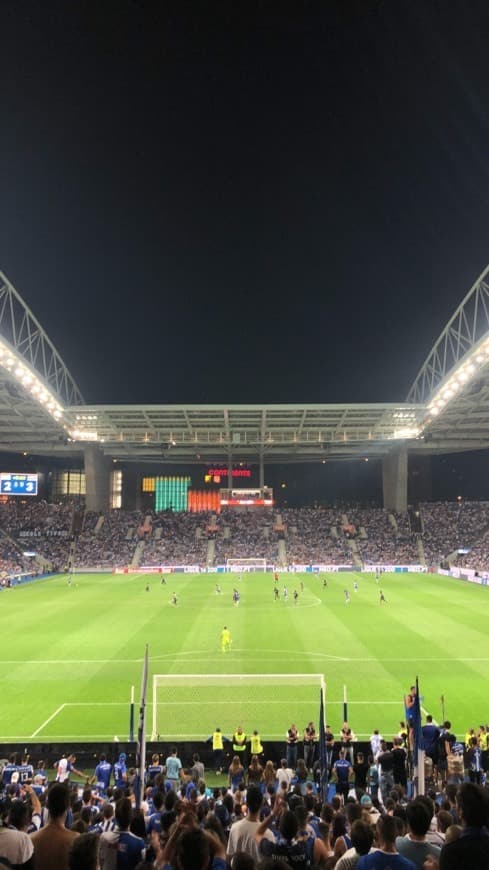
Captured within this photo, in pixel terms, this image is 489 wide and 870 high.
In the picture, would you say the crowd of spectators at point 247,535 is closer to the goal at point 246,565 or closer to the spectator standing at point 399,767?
the goal at point 246,565

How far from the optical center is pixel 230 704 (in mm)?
19922

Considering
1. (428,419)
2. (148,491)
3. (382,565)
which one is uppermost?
(428,419)

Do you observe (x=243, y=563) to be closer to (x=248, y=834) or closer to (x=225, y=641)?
(x=225, y=641)

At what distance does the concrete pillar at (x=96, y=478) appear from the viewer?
80.7 meters

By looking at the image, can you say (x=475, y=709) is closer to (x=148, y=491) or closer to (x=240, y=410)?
(x=240, y=410)

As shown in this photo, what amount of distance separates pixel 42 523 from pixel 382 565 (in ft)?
147

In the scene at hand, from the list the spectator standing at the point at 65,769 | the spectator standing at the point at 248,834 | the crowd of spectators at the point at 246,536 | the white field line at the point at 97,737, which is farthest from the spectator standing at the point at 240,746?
the crowd of spectators at the point at 246,536

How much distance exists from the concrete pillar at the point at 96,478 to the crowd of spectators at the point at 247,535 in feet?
4.91

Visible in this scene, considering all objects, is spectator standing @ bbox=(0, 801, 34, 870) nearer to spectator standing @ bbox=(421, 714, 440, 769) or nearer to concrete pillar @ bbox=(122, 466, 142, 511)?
spectator standing @ bbox=(421, 714, 440, 769)

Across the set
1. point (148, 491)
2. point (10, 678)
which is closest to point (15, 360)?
point (10, 678)

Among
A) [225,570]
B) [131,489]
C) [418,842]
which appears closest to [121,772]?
[418,842]

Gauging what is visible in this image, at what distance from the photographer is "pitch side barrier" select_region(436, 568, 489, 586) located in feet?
183

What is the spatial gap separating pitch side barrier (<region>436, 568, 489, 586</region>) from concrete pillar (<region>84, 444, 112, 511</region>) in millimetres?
44649

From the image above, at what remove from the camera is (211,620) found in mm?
35688
